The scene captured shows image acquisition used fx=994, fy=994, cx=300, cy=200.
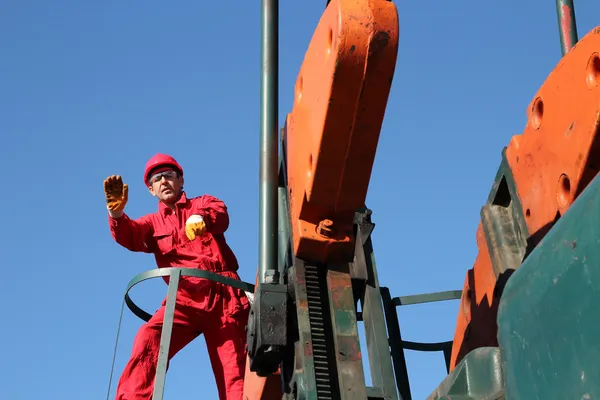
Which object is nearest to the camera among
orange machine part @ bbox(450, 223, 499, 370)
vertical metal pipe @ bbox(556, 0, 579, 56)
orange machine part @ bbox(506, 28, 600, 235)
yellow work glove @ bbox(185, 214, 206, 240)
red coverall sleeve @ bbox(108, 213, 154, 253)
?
orange machine part @ bbox(506, 28, 600, 235)

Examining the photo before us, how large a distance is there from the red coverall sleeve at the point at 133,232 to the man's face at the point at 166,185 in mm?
268

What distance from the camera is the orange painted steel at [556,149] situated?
3.53 m

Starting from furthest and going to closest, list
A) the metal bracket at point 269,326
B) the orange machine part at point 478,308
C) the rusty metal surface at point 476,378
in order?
the orange machine part at point 478,308, the metal bracket at point 269,326, the rusty metal surface at point 476,378

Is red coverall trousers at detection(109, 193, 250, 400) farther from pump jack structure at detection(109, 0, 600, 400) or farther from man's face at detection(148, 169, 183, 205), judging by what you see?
pump jack structure at detection(109, 0, 600, 400)

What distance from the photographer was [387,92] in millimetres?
3797

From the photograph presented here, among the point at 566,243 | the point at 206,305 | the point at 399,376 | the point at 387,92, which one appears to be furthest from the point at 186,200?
the point at 566,243

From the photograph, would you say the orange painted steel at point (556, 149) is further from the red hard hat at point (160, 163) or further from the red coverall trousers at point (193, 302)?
the red hard hat at point (160, 163)

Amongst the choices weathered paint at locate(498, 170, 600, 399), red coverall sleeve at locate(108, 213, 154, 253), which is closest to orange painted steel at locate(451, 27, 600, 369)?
weathered paint at locate(498, 170, 600, 399)

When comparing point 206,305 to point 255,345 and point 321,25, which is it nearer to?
point 255,345

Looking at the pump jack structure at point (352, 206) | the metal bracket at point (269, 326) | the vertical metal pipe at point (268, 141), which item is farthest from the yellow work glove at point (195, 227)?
the metal bracket at point (269, 326)

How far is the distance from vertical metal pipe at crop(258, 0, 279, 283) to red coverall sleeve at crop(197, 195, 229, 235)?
7.79 feet

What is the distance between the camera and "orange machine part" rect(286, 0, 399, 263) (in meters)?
3.68

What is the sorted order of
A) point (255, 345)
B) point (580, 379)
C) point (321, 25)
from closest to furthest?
point (580, 379), point (321, 25), point (255, 345)

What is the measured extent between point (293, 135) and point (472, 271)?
120 centimetres
